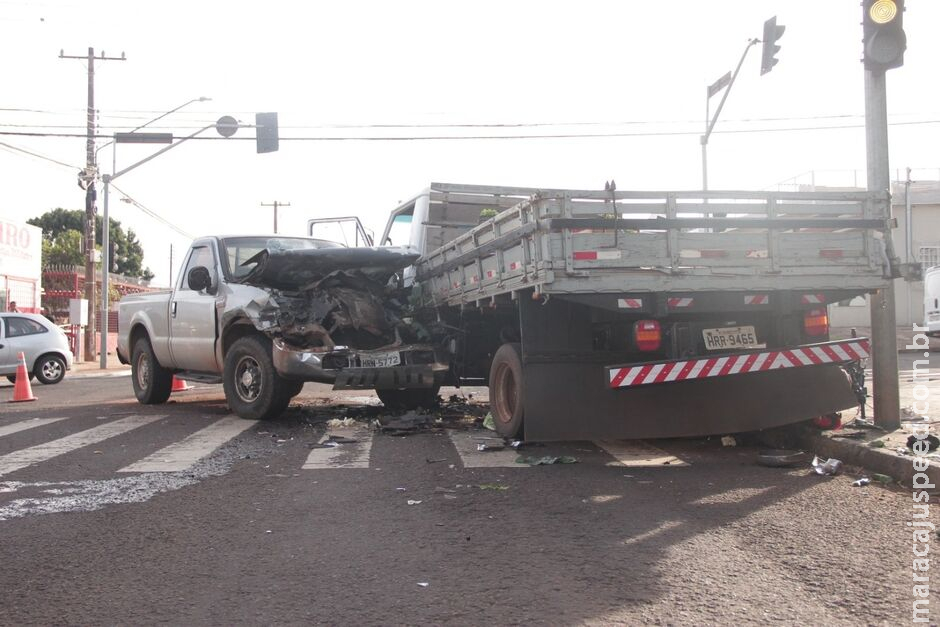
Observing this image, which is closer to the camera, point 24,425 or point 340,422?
point 340,422

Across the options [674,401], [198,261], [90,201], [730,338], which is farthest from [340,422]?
[90,201]

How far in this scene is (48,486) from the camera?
592 centimetres

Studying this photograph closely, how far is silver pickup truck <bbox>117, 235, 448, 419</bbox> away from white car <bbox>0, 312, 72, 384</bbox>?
8687 millimetres

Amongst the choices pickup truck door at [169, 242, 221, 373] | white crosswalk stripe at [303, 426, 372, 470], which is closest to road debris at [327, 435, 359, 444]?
white crosswalk stripe at [303, 426, 372, 470]

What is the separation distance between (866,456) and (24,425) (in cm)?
874

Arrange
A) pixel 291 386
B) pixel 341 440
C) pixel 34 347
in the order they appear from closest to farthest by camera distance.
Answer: pixel 341 440
pixel 291 386
pixel 34 347

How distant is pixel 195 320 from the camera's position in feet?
34.7

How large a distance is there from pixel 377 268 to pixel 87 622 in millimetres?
6256

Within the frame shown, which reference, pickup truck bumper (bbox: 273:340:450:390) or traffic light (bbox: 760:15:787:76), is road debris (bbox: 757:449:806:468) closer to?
pickup truck bumper (bbox: 273:340:450:390)

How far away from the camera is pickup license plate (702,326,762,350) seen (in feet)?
22.1

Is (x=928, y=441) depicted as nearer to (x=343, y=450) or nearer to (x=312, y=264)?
(x=343, y=450)

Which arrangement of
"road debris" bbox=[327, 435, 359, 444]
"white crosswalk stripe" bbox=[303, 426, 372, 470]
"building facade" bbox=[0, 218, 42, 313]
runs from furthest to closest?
"building facade" bbox=[0, 218, 42, 313] → "road debris" bbox=[327, 435, 359, 444] → "white crosswalk stripe" bbox=[303, 426, 372, 470]

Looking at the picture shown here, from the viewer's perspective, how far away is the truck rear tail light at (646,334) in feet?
21.5

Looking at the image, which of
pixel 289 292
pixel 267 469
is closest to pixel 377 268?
pixel 289 292
